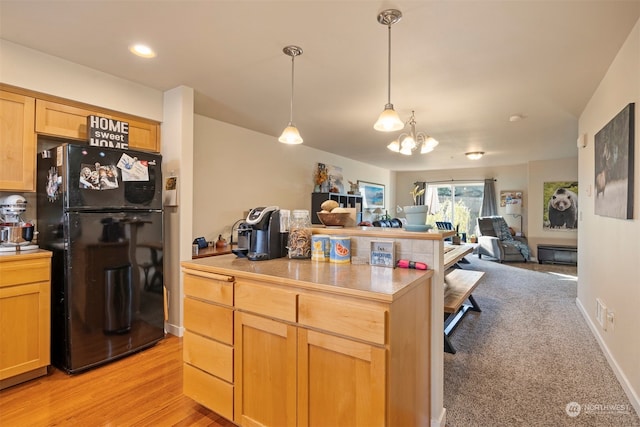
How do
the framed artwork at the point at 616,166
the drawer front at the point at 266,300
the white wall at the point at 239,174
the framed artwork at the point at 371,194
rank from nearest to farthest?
the drawer front at the point at 266,300 < the framed artwork at the point at 616,166 < the white wall at the point at 239,174 < the framed artwork at the point at 371,194

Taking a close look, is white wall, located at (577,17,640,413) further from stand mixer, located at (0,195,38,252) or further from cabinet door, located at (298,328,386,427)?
stand mixer, located at (0,195,38,252)

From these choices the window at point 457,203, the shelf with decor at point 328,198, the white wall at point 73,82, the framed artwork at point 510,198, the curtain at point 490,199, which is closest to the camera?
the white wall at point 73,82

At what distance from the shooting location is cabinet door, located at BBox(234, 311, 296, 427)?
1438mm

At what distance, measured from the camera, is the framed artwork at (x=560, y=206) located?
22.3 feet

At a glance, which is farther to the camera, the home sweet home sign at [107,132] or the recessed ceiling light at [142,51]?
the home sweet home sign at [107,132]

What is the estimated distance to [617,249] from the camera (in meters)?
2.32

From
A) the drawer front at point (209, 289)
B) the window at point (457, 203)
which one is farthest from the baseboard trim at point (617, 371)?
the window at point (457, 203)

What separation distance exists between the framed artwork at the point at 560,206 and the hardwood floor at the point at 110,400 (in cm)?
783

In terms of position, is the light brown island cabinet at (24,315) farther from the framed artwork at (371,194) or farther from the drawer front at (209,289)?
the framed artwork at (371,194)

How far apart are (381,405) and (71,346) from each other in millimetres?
2266

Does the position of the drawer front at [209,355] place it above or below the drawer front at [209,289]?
below

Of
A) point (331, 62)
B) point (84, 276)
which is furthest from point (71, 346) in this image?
point (331, 62)

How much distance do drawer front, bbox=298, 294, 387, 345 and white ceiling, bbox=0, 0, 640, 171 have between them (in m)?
1.60

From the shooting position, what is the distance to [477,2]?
5.66ft
